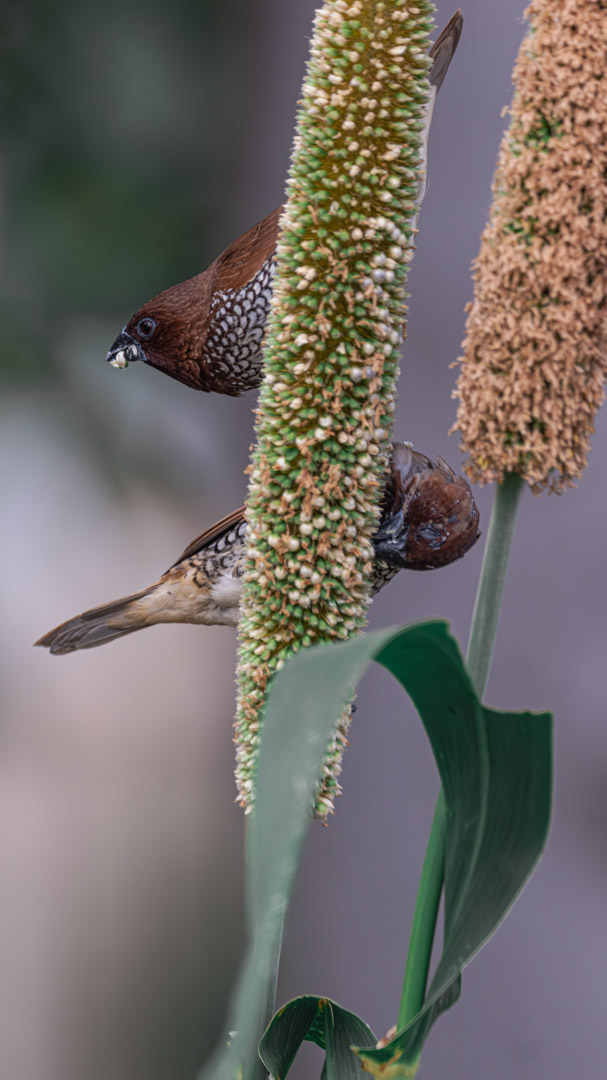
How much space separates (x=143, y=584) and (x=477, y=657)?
28.7 inches

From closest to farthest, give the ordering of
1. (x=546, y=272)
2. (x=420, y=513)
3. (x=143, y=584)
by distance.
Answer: (x=546, y=272) < (x=420, y=513) < (x=143, y=584)

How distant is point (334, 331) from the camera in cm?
27

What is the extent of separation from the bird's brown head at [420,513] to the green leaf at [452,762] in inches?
4.3

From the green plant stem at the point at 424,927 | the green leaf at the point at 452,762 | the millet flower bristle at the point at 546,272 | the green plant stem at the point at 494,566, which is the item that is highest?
the millet flower bristle at the point at 546,272

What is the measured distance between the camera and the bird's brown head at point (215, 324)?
38 cm

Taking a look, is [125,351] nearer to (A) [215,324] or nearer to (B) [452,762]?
(A) [215,324]

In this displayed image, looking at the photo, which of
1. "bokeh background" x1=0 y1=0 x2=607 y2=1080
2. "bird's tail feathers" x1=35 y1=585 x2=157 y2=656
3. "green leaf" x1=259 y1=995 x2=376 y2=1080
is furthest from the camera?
"bokeh background" x1=0 y1=0 x2=607 y2=1080

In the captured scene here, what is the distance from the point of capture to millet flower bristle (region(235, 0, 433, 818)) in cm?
27

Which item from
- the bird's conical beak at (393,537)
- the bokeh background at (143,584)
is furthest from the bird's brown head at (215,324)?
the bokeh background at (143,584)

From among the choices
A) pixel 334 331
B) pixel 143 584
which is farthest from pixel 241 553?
pixel 143 584

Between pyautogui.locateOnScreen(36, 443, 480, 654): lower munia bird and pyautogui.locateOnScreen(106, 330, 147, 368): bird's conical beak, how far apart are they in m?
0.09

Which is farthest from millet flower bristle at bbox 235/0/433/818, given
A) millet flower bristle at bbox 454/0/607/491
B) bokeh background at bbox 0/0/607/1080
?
bokeh background at bbox 0/0/607/1080

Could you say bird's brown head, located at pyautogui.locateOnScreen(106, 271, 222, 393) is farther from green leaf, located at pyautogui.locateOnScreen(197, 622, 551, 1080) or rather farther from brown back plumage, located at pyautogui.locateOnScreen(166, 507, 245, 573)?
green leaf, located at pyautogui.locateOnScreen(197, 622, 551, 1080)

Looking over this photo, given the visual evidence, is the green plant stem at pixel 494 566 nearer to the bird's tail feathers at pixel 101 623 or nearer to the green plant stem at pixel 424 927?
the green plant stem at pixel 424 927
